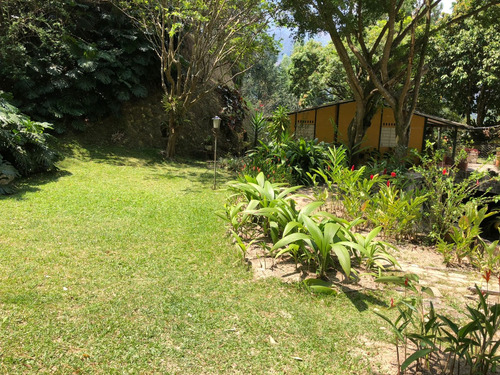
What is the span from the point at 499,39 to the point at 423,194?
14742mm

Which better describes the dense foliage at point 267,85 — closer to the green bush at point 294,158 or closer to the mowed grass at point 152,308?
the green bush at point 294,158

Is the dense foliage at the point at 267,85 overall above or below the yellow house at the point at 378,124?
above

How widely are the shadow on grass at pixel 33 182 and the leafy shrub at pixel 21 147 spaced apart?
158mm

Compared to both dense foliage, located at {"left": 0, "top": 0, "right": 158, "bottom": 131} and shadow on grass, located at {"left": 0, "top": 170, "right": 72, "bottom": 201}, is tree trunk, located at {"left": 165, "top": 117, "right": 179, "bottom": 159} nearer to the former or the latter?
dense foliage, located at {"left": 0, "top": 0, "right": 158, "bottom": 131}

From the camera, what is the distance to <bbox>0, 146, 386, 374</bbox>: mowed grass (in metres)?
2.37

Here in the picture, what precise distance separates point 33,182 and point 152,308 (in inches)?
218

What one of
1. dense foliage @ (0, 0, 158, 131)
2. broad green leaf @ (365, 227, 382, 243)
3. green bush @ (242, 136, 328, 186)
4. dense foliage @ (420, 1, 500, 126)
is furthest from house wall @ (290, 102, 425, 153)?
broad green leaf @ (365, 227, 382, 243)

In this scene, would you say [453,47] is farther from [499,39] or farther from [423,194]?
[423,194]

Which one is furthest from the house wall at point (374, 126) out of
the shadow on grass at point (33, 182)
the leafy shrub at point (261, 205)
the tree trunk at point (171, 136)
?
the shadow on grass at point (33, 182)

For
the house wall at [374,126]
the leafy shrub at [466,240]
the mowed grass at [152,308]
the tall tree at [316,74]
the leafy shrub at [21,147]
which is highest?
the tall tree at [316,74]

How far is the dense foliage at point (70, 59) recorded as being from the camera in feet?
34.4

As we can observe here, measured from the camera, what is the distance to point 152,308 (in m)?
2.93

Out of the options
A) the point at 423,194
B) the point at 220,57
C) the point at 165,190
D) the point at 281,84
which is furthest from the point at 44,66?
the point at 281,84

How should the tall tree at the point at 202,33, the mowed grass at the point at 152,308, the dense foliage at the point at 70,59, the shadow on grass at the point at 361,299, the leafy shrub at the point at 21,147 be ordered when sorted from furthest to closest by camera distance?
the dense foliage at the point at 70,59
the tall tree at the point at 202,33
the leafy shrub at the point at 21,147
the shadow on grass at the point at 361,299
the mowed grass at the point at 152,308
